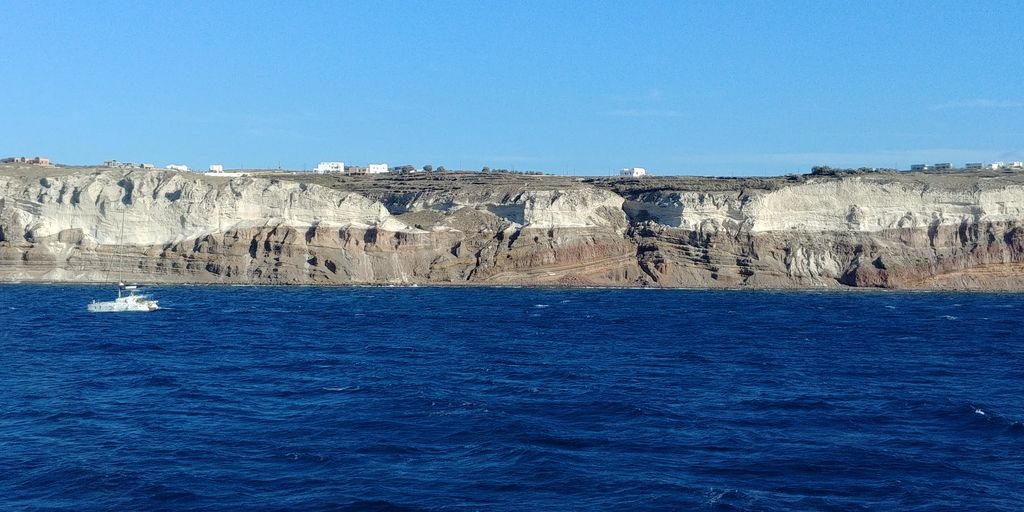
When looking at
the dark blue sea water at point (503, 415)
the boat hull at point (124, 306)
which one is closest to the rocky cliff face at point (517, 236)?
the boat hull at point (124, 306)

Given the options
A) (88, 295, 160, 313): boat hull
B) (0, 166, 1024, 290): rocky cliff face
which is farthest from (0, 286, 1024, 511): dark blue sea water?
(0, 166, 1024, 290): rocky cliff face

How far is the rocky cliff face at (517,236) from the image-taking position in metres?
92.6


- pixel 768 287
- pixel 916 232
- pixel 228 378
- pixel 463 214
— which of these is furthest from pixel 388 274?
pixel 228 378

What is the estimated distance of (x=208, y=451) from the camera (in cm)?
2806

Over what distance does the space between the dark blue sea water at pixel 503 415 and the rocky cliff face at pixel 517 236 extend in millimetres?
31267

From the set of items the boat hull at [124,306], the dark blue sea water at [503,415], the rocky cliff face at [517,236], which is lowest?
the dark blue sea water at [503,415]

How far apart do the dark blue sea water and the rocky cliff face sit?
1231 inches

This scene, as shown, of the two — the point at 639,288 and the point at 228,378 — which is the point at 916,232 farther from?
the point at 228,378

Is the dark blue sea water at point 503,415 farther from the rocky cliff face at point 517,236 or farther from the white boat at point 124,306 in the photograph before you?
the rocky cliff face at point 517,236

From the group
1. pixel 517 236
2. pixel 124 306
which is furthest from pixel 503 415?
pixel 517 236

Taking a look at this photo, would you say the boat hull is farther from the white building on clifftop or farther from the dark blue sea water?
the white building on clifftop

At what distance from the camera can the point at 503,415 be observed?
32656mm

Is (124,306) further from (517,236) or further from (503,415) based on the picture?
(503,415)

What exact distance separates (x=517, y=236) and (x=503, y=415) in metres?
64.8
